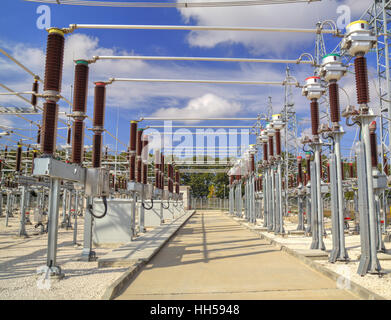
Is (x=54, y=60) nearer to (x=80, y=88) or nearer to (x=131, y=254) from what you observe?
(x=80, y=88)

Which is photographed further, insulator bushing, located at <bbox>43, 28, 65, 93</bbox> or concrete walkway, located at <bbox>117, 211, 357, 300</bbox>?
insulator bushing, located at <bbox>43, 28, 65, 93</bbox>

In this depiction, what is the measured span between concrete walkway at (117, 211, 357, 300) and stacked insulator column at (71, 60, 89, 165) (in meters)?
3.05

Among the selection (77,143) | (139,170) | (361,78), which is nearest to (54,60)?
(77,143)

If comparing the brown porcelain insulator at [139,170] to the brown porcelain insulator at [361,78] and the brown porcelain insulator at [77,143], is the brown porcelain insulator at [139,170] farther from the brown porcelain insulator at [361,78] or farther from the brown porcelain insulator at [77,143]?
the brown porcelain insulator at [361,78]

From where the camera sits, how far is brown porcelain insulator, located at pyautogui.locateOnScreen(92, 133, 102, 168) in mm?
8531

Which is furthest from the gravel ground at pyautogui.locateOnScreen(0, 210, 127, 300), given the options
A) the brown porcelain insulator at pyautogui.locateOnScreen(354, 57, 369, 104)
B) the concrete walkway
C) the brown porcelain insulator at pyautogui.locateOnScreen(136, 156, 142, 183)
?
the brown porcelain insulator at pyautogui.locateOnScreen(354, 57, 369, 104)

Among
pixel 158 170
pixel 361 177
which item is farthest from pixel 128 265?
pixel 158 170

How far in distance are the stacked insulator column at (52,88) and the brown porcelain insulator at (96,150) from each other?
2012 mm

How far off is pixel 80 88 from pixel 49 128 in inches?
66.3

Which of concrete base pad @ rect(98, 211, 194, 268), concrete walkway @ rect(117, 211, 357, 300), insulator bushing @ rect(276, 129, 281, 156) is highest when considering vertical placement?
insulator bushing @ rect(276, 129, 281, 156)

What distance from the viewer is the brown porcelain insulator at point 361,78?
7.11m

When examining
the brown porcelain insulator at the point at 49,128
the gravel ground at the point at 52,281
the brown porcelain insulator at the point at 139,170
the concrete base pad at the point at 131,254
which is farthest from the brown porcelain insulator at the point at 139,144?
the brown porcelain insulator at the point at 49,128

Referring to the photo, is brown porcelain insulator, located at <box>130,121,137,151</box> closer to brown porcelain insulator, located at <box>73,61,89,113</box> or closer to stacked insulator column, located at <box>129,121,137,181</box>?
stacked insulator column, located at <box>129,121,137,181</box>

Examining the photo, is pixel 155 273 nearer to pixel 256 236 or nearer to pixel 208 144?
pixel 256 236
